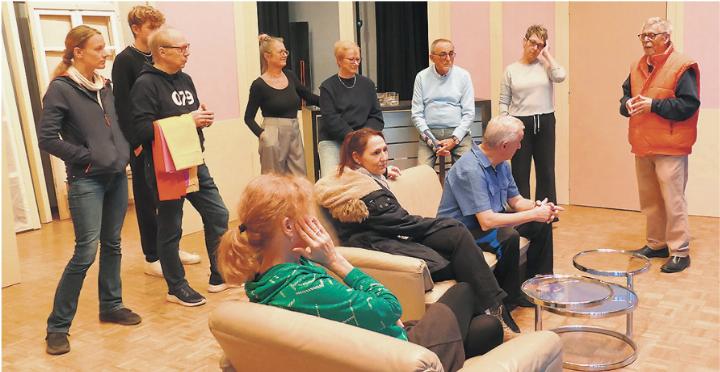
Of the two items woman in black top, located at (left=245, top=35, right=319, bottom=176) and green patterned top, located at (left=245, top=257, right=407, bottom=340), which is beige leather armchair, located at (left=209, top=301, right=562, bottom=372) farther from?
woman in black top, located at (left=245, top=35, right=319, bottom=176)

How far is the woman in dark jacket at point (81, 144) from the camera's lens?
3.15 metres

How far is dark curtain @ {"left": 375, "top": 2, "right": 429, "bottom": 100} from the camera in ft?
27.3

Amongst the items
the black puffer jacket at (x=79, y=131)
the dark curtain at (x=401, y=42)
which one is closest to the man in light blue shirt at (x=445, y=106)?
the black puffer jacket at (x=79, y=131)

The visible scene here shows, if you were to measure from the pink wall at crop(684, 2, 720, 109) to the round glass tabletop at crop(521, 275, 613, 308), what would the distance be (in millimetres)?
3025

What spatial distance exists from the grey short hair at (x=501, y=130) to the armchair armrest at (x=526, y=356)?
1546 mm

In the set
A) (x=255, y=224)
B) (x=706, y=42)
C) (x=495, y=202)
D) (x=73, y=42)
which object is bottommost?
(x=495, y=202)

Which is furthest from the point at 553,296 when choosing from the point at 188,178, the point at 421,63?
the point at 421,63

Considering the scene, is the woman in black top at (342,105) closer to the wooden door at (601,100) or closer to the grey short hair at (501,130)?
the grey short hair at (501,130)

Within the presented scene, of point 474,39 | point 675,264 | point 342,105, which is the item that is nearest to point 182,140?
point 342,105

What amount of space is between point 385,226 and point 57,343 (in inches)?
65.2

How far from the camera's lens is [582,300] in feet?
Result: 9.04

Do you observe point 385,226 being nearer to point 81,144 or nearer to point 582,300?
point 582,300

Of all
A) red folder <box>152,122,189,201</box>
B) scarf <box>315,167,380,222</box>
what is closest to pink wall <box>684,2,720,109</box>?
scarf <box>315,167,380,222</box>

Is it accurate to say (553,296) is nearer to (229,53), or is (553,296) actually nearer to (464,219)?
(464,219)
